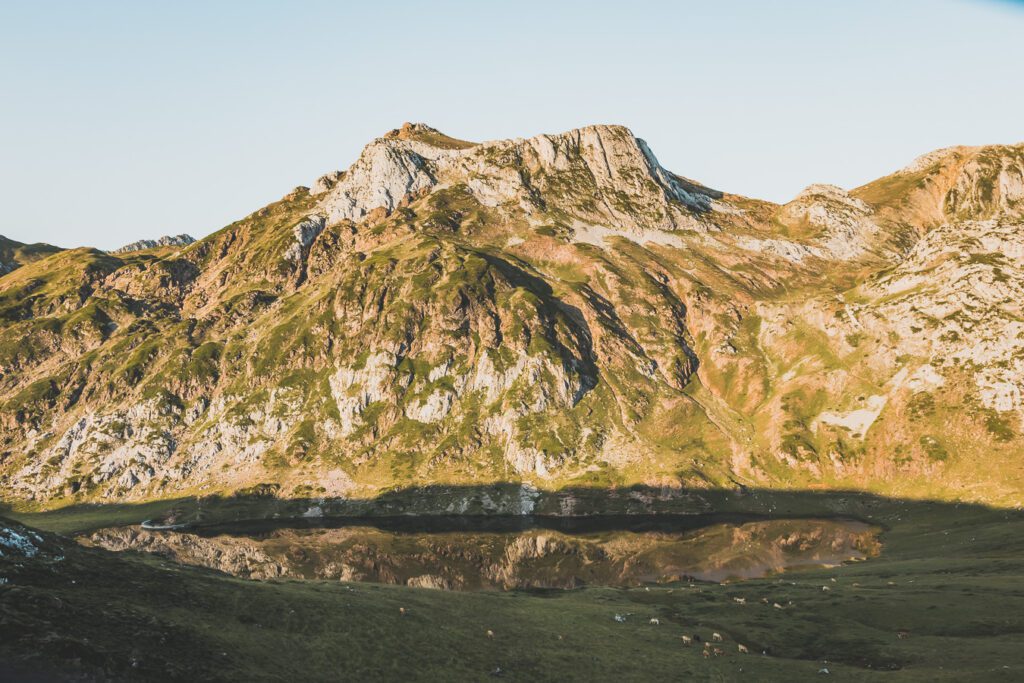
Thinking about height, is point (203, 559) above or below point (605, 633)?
below

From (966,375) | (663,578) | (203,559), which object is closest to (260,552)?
(203,559)

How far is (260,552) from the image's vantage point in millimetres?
148750

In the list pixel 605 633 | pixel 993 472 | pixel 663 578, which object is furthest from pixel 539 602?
pixel 993 472

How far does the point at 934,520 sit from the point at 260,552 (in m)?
157

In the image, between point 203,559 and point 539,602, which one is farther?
point 203,559

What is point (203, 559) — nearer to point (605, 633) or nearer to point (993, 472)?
point (605, 633)

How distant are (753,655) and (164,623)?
157 ft

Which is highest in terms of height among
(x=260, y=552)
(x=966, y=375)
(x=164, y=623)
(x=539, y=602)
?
(x=966, y=375)

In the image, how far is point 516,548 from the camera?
151 metres

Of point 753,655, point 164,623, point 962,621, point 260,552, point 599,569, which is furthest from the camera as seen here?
point 260,552

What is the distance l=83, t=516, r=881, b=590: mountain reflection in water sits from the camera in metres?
120

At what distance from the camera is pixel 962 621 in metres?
63.2

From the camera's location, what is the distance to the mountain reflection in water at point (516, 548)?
392ft

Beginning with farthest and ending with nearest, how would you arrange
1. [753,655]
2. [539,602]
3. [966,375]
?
[966,375], [539,602], [753,655]
